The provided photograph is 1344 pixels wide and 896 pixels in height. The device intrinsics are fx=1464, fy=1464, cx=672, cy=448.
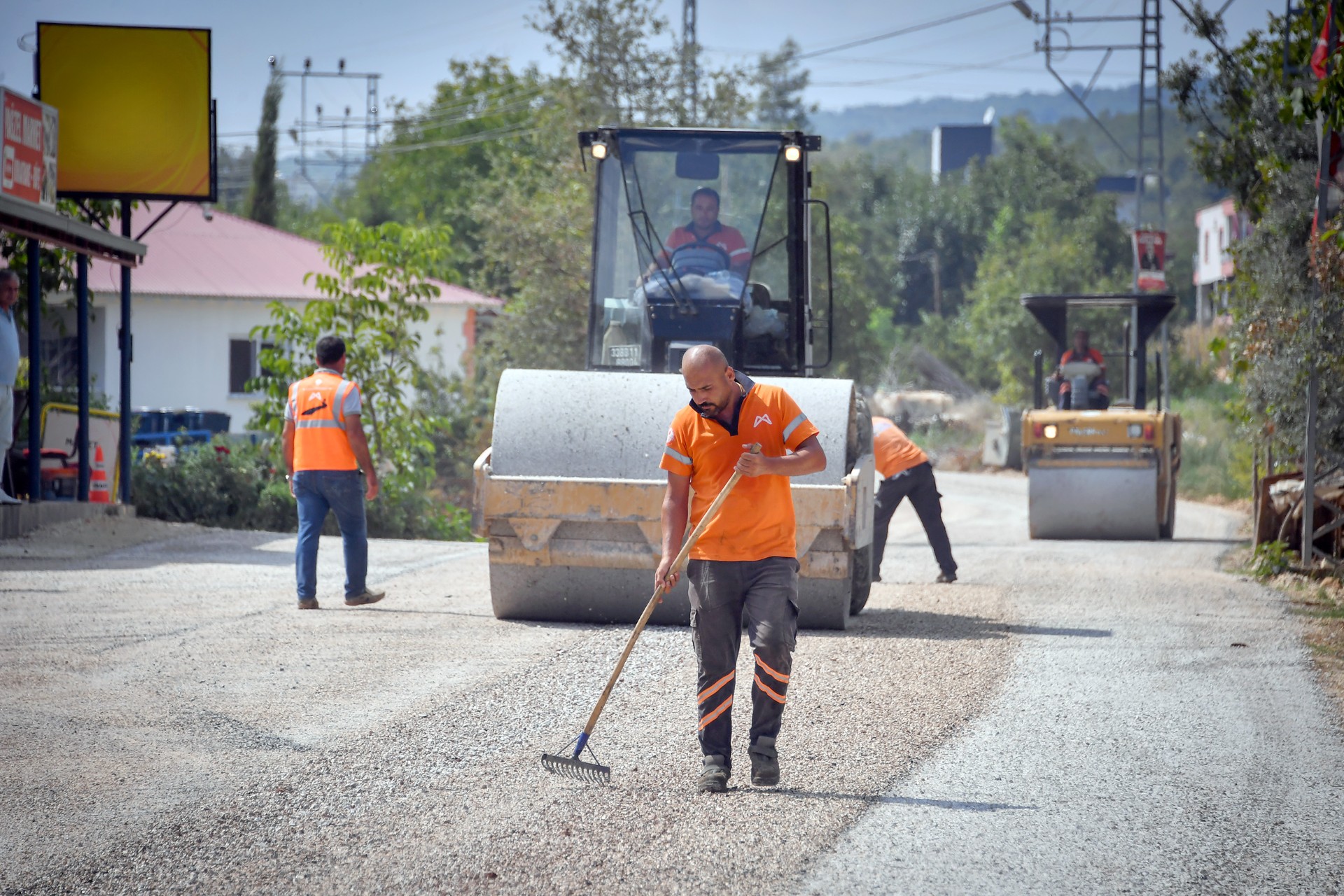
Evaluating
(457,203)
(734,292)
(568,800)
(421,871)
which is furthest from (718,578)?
(457,203)

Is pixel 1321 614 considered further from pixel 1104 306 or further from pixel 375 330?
pixel 375 330

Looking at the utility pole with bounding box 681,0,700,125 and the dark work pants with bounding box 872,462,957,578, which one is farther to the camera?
the utility pole with bounding box 681,0,700,125

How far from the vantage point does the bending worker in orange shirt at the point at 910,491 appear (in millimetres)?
11656

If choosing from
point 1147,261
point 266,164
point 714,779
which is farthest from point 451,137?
point 714,779

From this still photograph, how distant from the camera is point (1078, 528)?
16328 mm

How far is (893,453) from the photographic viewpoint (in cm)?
1173

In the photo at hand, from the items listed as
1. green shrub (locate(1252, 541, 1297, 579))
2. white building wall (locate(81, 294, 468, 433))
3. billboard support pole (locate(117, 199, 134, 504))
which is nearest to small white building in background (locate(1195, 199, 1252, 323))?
white building wall (locate(81, 294, 468, 433))

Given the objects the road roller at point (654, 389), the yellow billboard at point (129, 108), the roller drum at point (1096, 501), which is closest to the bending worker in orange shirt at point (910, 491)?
the road roller at point (654, 389)

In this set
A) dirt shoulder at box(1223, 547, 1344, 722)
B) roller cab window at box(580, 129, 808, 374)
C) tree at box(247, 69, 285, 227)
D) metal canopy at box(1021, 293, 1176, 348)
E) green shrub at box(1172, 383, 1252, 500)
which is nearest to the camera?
dirt shoulder at box(1223, 547, 1344, 722)

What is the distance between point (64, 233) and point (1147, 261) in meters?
17.6

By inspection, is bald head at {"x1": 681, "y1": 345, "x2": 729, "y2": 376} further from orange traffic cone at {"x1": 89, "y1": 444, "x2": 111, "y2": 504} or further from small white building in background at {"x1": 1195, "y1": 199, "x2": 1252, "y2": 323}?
small white building in background at {"x1": 1195, "y1": 199, "x2": 1252, "y2": 323}

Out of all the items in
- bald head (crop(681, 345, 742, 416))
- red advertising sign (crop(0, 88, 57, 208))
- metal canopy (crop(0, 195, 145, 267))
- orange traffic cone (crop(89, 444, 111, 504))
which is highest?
red advertising sign (crop(0, 88, 57, 208))

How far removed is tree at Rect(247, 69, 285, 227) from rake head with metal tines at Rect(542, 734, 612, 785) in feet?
139

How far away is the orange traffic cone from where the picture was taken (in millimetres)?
14984
